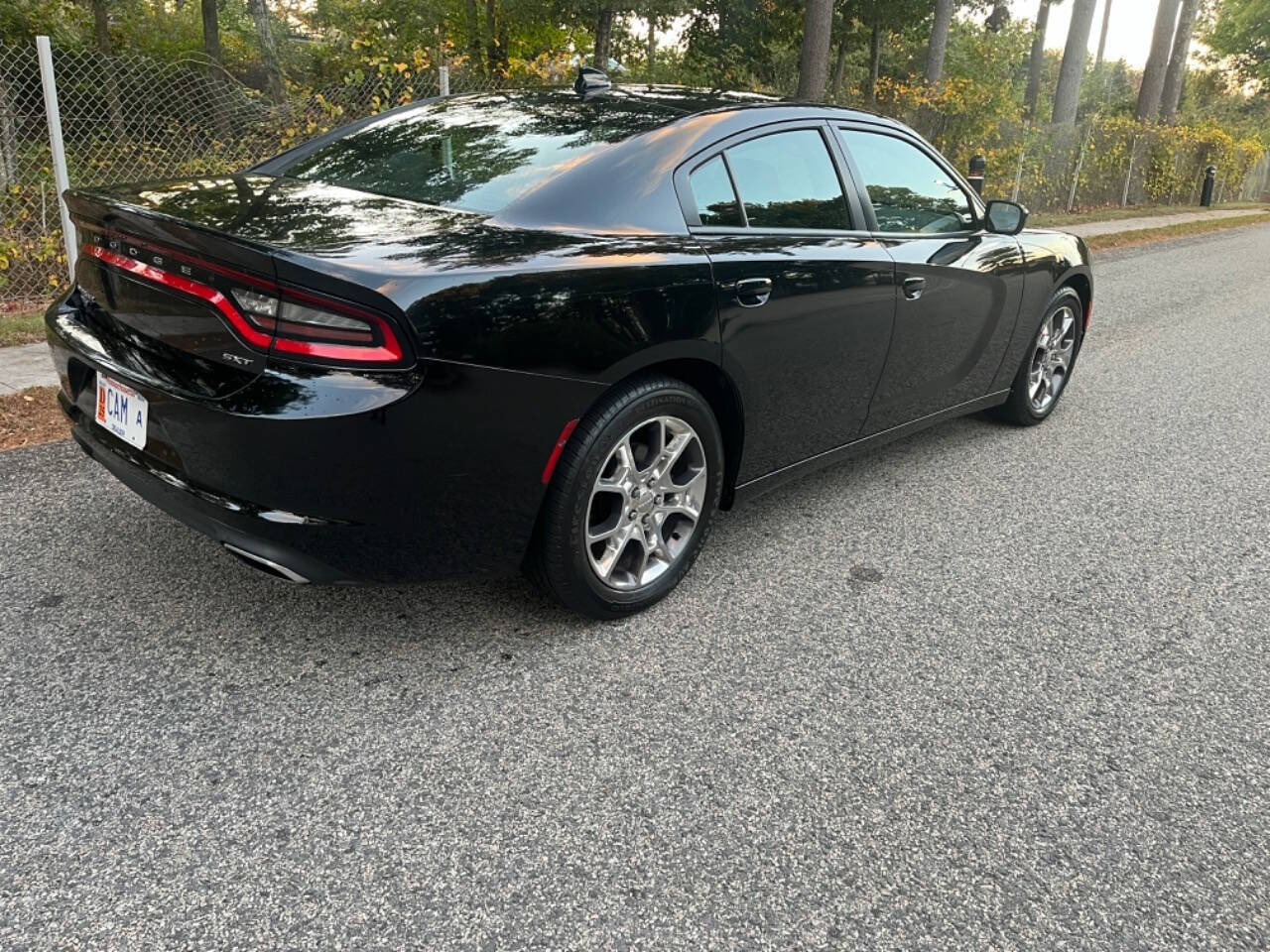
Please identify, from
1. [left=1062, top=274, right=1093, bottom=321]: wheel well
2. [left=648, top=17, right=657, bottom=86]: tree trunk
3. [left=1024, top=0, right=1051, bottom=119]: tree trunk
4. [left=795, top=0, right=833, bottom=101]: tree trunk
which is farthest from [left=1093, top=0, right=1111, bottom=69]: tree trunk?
[left=1062, top=274, right=1093, bottom=321]: wheel well

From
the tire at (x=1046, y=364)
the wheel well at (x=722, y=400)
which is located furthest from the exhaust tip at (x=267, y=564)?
the tire at (x=1046, y=364)

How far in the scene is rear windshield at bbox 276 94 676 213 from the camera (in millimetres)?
2842

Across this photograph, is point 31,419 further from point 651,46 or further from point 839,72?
point 839,72

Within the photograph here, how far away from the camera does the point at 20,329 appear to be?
18.5 ft

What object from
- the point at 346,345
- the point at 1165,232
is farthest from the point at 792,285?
the point at 1165,232

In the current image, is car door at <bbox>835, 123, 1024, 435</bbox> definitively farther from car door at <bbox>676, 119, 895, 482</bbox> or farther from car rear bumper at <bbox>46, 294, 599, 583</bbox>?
car rear bumper at <bbox>46, 294, 599, 583</bbox>

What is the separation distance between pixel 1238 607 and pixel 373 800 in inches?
113

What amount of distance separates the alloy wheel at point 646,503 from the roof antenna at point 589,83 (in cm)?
137

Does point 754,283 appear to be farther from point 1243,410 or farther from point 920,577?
point 1243,410

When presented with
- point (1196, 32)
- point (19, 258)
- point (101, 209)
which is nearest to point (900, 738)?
point (101, 209)

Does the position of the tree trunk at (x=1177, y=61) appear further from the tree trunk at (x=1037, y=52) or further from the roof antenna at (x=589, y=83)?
the roof antenna at (x=589, y=83)

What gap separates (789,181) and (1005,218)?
4.82ft

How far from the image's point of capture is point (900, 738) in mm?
2463

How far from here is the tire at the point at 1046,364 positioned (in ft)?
15.9
